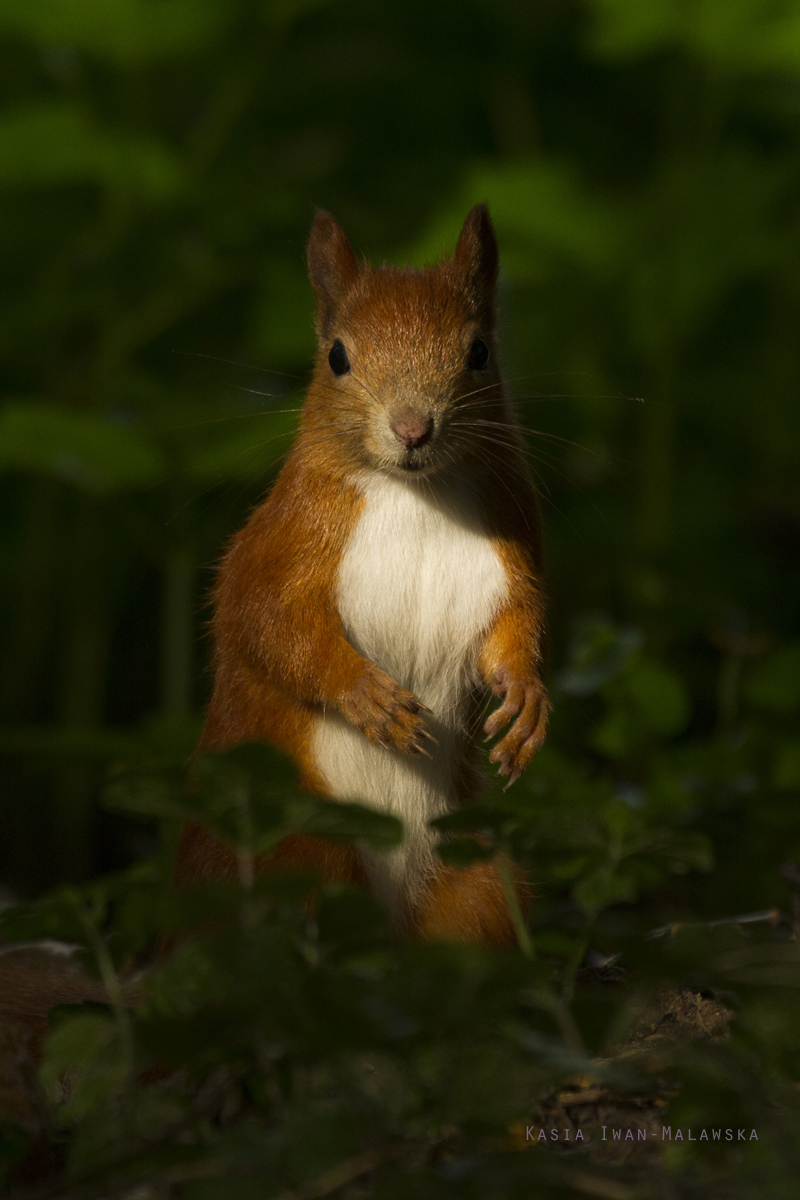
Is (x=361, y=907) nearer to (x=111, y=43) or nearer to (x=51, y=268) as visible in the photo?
(x=111, y=43)

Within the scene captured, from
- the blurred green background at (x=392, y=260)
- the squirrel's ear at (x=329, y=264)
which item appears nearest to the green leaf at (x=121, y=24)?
the blurred green background at (x=392, y=260)

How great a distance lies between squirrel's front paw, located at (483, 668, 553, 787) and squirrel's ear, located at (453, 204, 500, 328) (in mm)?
585

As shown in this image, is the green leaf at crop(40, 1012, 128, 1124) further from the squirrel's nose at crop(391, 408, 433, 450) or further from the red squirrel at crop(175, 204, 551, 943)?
the squirrel's nose at crop(391, 408, 433, 450)

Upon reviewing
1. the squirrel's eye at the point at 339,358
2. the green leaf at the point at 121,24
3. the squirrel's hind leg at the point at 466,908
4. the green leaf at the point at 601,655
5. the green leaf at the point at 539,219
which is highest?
the green leaf at the point at 121,24

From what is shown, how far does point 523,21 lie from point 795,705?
2932 millimetres

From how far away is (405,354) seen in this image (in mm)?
1748

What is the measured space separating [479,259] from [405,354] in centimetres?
25

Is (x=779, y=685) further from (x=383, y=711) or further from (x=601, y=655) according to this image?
(x=383, y=711)

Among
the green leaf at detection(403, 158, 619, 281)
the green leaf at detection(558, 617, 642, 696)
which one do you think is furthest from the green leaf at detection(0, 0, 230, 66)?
the green leaf at detection(558, 617, 642, 696)

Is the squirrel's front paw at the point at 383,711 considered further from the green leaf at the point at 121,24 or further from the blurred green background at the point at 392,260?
the green leaf at the point at 121,24

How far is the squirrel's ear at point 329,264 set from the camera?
188 centimetres

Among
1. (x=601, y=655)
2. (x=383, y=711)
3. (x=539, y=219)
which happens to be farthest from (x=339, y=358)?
(x=539, y=219)

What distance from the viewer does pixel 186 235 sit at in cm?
390

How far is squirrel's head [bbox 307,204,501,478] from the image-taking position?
1.70 m
